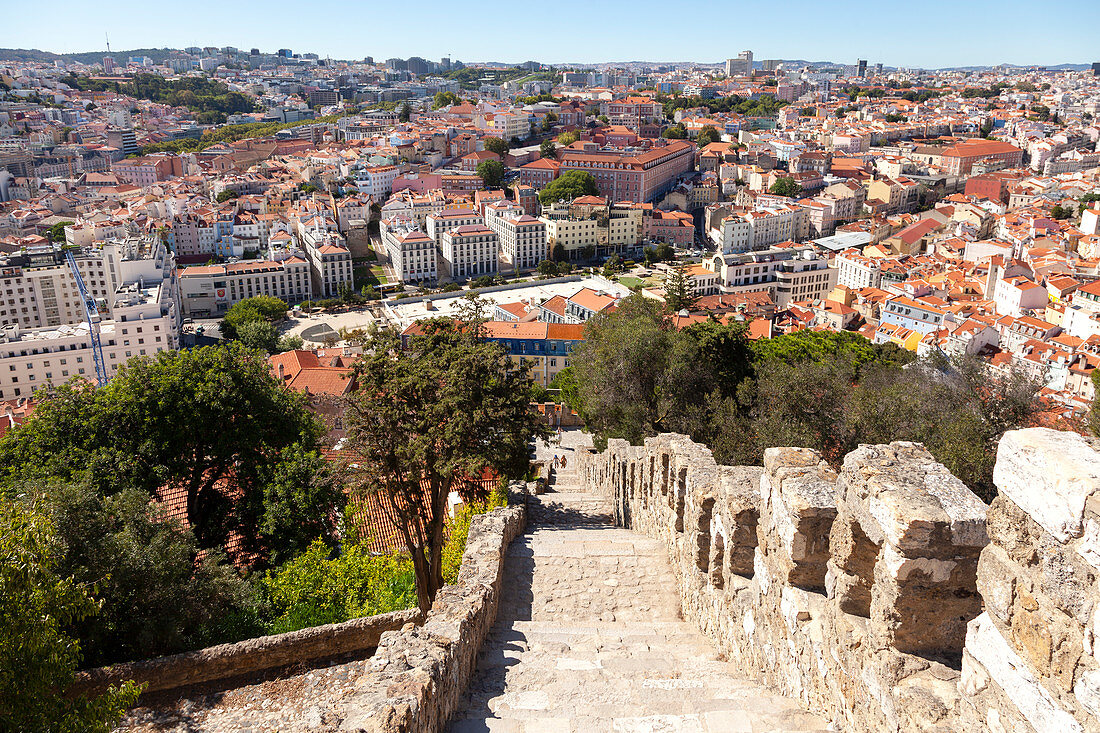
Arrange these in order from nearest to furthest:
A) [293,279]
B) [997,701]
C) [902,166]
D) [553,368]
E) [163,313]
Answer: [997,701] → [553,368] → [163,313] → [293,279] → [902,166]

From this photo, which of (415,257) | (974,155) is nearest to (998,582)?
(415,257)

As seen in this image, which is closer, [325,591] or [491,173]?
[325,591]

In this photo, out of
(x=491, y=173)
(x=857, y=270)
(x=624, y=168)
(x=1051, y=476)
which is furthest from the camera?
(x=491, y=173)

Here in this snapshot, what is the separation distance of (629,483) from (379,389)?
15.2ft

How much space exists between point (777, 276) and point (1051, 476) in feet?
211

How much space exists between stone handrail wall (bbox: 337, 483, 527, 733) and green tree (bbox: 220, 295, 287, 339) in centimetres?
5493

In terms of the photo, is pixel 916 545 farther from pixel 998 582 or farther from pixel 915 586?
pixel 998 582

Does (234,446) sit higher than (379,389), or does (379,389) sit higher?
(379,389)

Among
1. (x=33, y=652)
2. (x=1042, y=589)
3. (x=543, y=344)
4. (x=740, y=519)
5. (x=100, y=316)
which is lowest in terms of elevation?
(x=100, y=316)

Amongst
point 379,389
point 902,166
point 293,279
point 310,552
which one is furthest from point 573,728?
point 902,166

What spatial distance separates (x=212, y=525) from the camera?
1271 centimetres

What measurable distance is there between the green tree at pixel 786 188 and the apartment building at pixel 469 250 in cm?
3752

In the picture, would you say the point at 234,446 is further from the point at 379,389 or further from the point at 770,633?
the point at 770,633

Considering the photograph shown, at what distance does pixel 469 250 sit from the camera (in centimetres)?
7488
